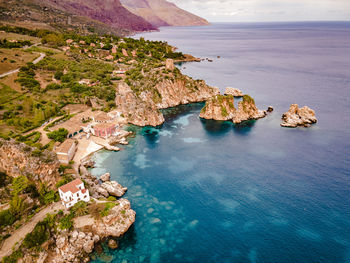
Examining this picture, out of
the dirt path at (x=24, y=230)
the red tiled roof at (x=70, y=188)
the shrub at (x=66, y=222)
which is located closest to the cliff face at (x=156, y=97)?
the red tiled roof at (x=70, y=188)

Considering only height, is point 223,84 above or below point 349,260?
above

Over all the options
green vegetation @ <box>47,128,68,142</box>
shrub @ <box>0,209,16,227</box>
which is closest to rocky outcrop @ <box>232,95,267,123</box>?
green vegetation @ <box>47,128,68,142</box>

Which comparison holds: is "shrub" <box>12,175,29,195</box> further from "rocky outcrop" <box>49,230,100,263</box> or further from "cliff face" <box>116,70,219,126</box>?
"cliff face" <box>116,70,219,126</box>

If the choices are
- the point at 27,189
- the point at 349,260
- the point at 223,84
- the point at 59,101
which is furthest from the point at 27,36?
the point at 349,260

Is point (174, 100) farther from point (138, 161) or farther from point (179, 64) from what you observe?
point (179, 64)

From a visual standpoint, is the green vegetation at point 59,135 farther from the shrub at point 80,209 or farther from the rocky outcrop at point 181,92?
the rocky outcrop at point 181,92

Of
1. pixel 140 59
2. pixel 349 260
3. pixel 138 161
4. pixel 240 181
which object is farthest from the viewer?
pixel 140 59
